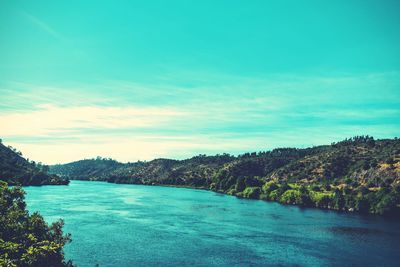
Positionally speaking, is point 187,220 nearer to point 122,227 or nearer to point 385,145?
point 122,227

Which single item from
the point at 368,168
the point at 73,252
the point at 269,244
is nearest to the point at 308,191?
the point at 368,168

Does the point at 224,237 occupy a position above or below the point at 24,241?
below

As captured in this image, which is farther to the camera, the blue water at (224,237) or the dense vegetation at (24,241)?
the blue water at (224,237)

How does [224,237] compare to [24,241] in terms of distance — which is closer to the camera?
[24,241]

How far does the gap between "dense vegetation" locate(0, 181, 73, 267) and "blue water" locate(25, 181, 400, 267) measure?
19.4 m

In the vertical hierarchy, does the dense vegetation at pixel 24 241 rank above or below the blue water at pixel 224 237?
above

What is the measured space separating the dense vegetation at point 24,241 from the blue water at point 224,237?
1935 centimetres

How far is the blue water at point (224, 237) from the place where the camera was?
63.7 metres

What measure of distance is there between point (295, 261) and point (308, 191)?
89.0 m

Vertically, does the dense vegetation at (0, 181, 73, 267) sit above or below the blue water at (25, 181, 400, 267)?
above

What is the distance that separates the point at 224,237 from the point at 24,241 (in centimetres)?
5316

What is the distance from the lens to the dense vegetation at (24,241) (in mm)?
30859

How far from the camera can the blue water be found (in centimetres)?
6369

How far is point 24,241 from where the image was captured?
36000mm
